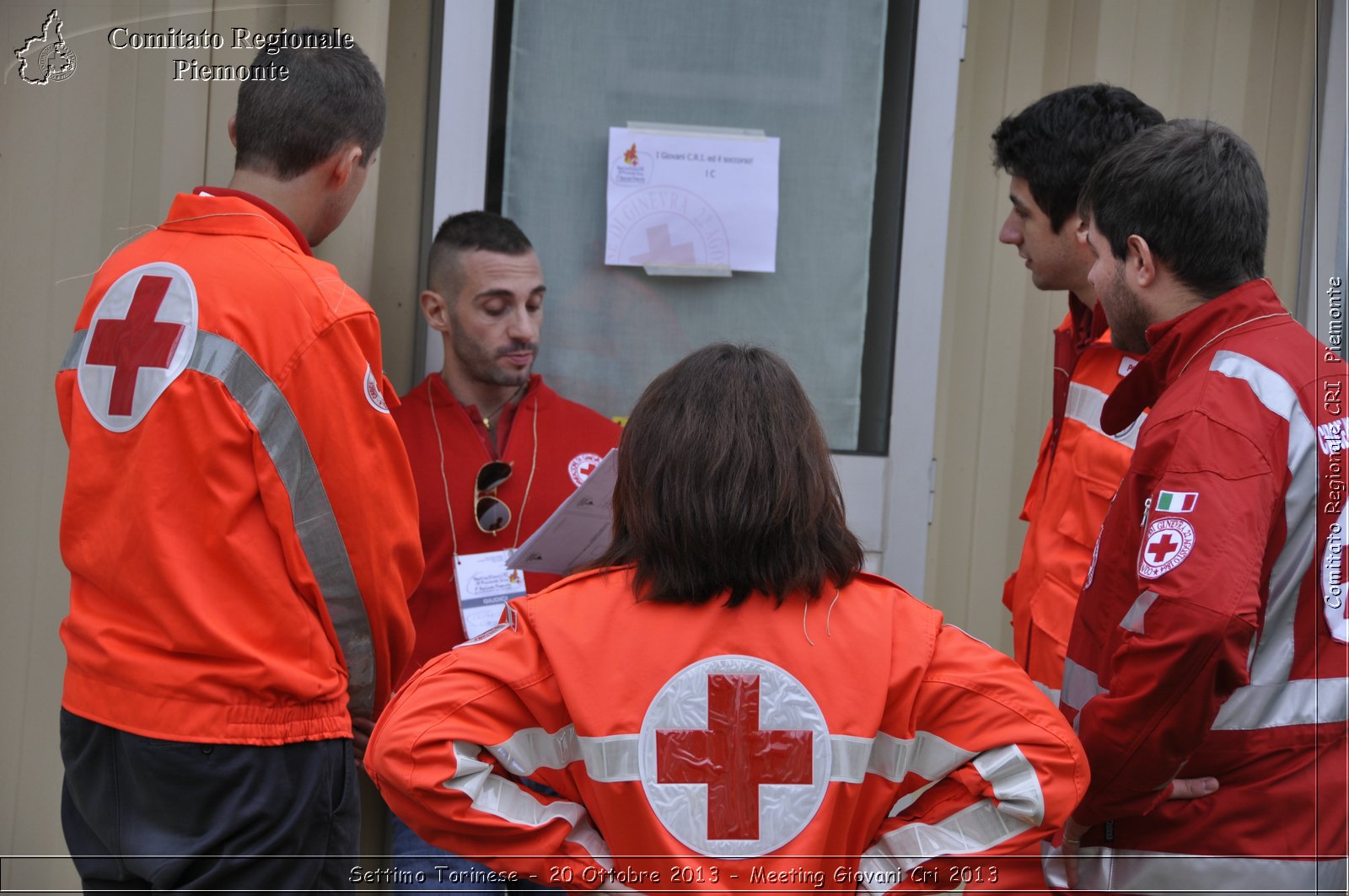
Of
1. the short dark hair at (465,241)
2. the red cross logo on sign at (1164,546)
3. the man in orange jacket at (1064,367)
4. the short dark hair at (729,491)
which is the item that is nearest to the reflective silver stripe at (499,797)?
the short dark hair at (729,491)

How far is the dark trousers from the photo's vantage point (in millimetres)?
2078

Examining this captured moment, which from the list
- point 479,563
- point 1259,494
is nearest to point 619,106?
point 479,563

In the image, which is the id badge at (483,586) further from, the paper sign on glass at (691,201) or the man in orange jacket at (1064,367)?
the man in orange jacket at (1064,367)

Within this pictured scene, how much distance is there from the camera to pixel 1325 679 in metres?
1.96

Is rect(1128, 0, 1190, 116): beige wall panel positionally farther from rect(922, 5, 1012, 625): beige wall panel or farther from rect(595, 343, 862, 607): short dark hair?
rect(595, 343, 862, 607): short dark hair

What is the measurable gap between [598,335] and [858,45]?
1.09 m

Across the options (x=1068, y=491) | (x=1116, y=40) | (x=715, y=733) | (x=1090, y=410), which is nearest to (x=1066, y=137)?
(x=1090, y=410)

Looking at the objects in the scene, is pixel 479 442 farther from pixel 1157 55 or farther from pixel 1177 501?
pixel 1157 55

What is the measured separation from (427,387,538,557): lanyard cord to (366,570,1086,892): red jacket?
3.88 feet

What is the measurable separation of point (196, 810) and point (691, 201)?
1.96m

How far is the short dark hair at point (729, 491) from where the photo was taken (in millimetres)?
1741

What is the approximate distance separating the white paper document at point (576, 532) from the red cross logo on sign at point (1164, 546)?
939mm

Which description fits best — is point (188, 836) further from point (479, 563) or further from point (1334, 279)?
point (1334, 279)

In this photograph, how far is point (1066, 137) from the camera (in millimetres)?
2699
